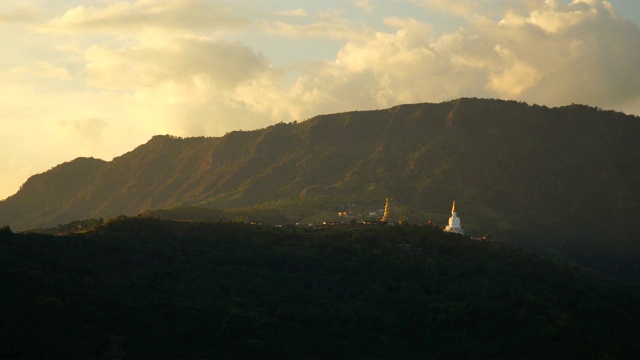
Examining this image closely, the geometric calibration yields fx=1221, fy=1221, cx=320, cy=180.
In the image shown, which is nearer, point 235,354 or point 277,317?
point 235,354

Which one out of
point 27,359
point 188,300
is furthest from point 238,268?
point 27,359

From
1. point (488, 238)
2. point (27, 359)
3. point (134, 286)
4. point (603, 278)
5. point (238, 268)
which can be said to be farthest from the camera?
point (488, 238)

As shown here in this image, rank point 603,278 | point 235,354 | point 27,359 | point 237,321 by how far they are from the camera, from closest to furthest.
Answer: point 27,359, point 235,354, point 237,321, point 603,278

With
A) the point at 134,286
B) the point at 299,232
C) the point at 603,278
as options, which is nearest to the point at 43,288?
the point at 134,286

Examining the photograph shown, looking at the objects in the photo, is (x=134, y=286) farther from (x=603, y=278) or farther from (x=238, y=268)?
(x=603, y=278)

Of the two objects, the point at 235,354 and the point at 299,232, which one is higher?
the point at 299,232

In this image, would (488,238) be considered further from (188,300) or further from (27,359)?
(27,359)
